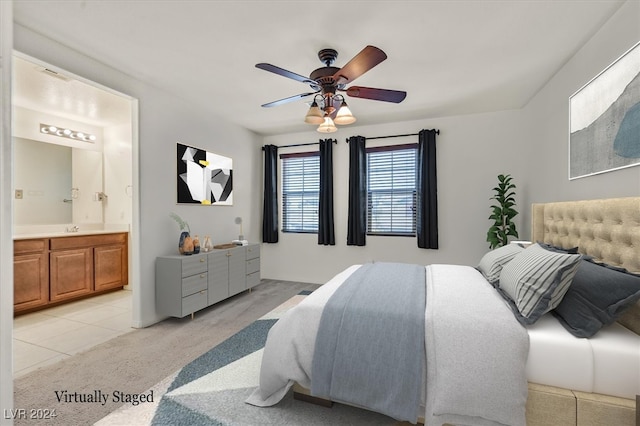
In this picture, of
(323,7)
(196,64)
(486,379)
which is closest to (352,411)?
(486,379)

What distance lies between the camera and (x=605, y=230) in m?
1.92

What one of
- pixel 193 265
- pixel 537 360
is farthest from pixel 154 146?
pixel 537 360

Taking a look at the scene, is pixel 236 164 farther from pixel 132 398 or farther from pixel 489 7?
pixel 489 7

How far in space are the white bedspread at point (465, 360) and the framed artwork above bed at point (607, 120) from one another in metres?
1.32

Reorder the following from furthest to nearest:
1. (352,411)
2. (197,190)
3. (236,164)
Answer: (236,164) → (197,190) → (352,411)

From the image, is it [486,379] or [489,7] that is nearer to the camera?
[486,379]

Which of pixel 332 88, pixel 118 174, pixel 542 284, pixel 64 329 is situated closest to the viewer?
pixel 542 284

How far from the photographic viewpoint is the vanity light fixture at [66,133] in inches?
164

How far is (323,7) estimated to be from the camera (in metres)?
1.99

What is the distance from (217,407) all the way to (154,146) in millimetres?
2723

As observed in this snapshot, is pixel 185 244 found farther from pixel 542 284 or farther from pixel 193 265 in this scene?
pixel 542 284

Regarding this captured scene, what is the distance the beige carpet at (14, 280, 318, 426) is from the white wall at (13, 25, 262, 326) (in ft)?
1.51

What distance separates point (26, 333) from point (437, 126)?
5448 millimetres

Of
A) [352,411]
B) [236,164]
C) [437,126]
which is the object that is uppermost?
[437,126]
